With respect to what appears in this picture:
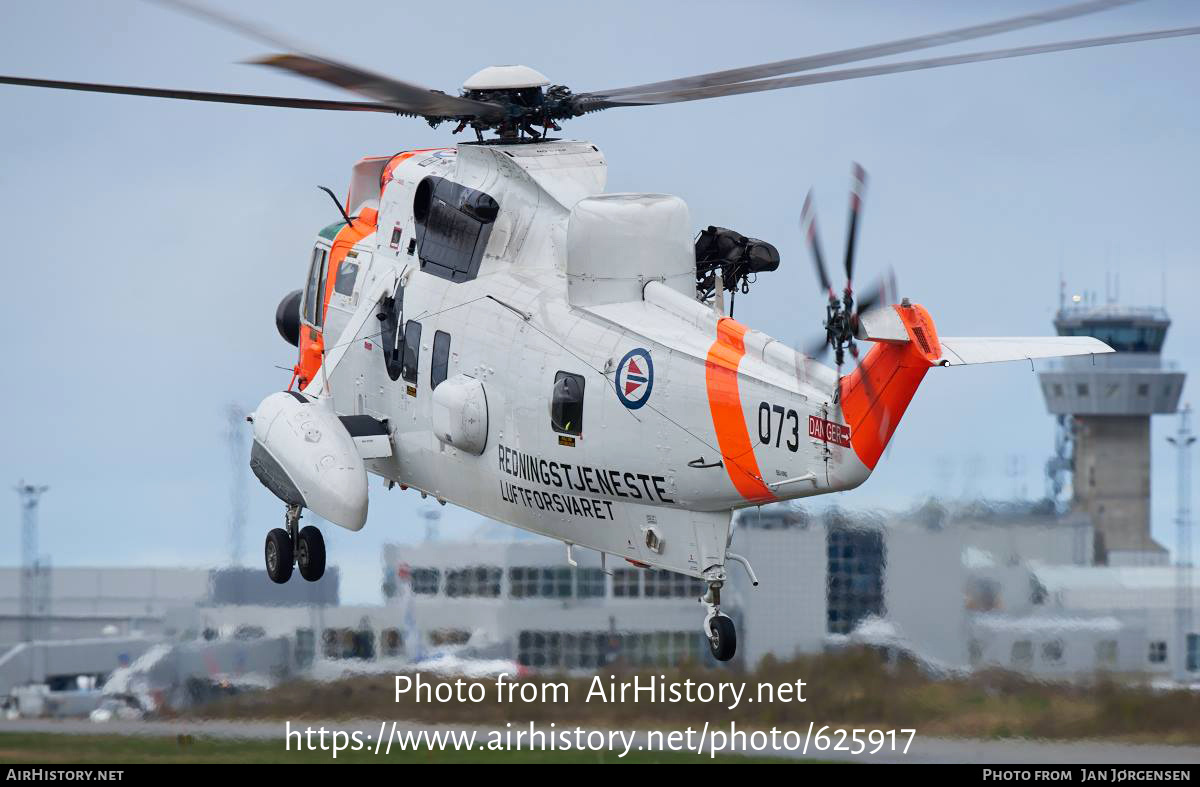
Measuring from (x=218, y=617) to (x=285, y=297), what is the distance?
4.10 metres

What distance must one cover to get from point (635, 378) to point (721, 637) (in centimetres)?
217

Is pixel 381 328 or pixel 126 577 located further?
pixel 126 577

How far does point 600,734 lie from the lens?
78.6 ft

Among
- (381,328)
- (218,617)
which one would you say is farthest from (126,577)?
(381,328)

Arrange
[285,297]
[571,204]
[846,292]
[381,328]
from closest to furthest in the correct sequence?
[846,292]
[571,204]
[381,328]
[285,297]

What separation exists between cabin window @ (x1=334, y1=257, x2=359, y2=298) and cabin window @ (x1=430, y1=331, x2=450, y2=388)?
6.67 ft

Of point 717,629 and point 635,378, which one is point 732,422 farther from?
point 717,629

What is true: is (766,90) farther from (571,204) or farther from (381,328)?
(381,328)

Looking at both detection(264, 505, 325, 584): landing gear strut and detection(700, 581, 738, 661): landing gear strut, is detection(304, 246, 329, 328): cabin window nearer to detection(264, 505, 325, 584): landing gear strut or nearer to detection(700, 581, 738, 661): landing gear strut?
detection(264, 505, 325, 584): landing gear strut

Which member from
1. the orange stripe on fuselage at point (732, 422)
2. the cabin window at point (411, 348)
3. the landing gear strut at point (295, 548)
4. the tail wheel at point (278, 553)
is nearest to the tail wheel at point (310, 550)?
the landing gear strut at point (295, 548)

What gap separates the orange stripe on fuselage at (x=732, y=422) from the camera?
1655 cm

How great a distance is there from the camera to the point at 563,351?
58.9 feet

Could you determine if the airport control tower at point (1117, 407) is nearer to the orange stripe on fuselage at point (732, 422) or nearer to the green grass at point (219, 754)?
the green grass at point (219, 754)

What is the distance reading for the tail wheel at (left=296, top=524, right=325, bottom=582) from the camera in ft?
69.5
